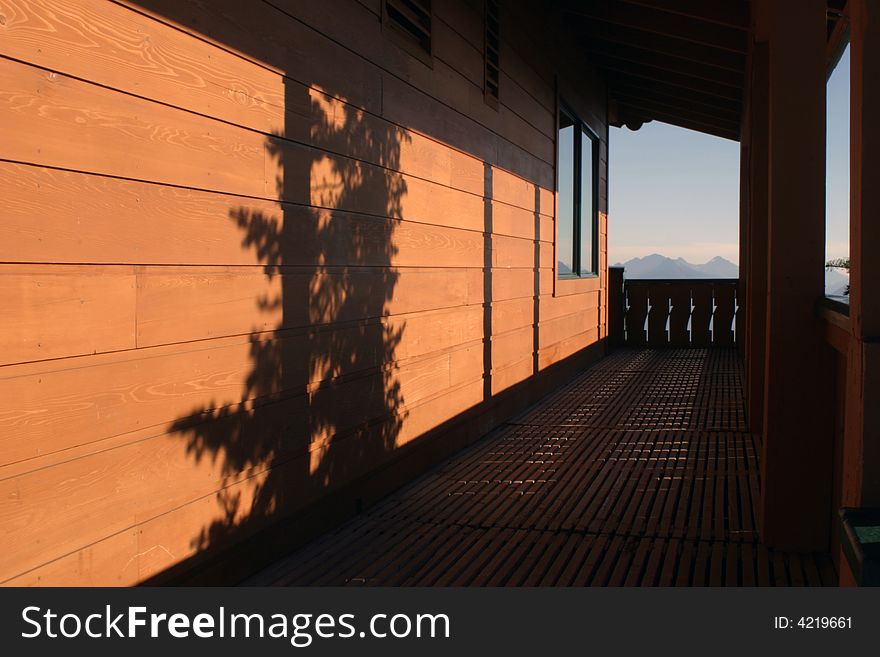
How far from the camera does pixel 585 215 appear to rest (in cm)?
948

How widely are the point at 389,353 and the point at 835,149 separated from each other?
83.0 inches

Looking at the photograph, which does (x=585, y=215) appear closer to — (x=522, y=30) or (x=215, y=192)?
(x=522, y=30)

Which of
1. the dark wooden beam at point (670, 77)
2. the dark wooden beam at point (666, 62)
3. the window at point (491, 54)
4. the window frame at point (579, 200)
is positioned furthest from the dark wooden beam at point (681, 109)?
the window at point (491, 54)

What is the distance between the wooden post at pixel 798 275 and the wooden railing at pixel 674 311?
8.27m

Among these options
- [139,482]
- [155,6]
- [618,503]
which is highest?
[155,6]

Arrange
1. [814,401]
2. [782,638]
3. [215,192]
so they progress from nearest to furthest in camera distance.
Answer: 1. [782,638]
2. [215,192]
3. [814,401]

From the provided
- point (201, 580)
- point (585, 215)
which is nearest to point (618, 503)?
point (201, 580)

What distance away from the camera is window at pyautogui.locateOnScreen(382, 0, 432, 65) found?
409 centimetres

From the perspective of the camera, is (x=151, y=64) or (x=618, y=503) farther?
(x=618, y=503)

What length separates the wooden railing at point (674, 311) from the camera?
11.4 m

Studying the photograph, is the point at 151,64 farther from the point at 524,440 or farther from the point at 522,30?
the point at 522,30

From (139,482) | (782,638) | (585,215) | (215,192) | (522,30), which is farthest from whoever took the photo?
(585,215)

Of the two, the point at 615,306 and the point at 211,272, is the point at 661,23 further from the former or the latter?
the point at 211,272

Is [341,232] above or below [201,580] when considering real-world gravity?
above
